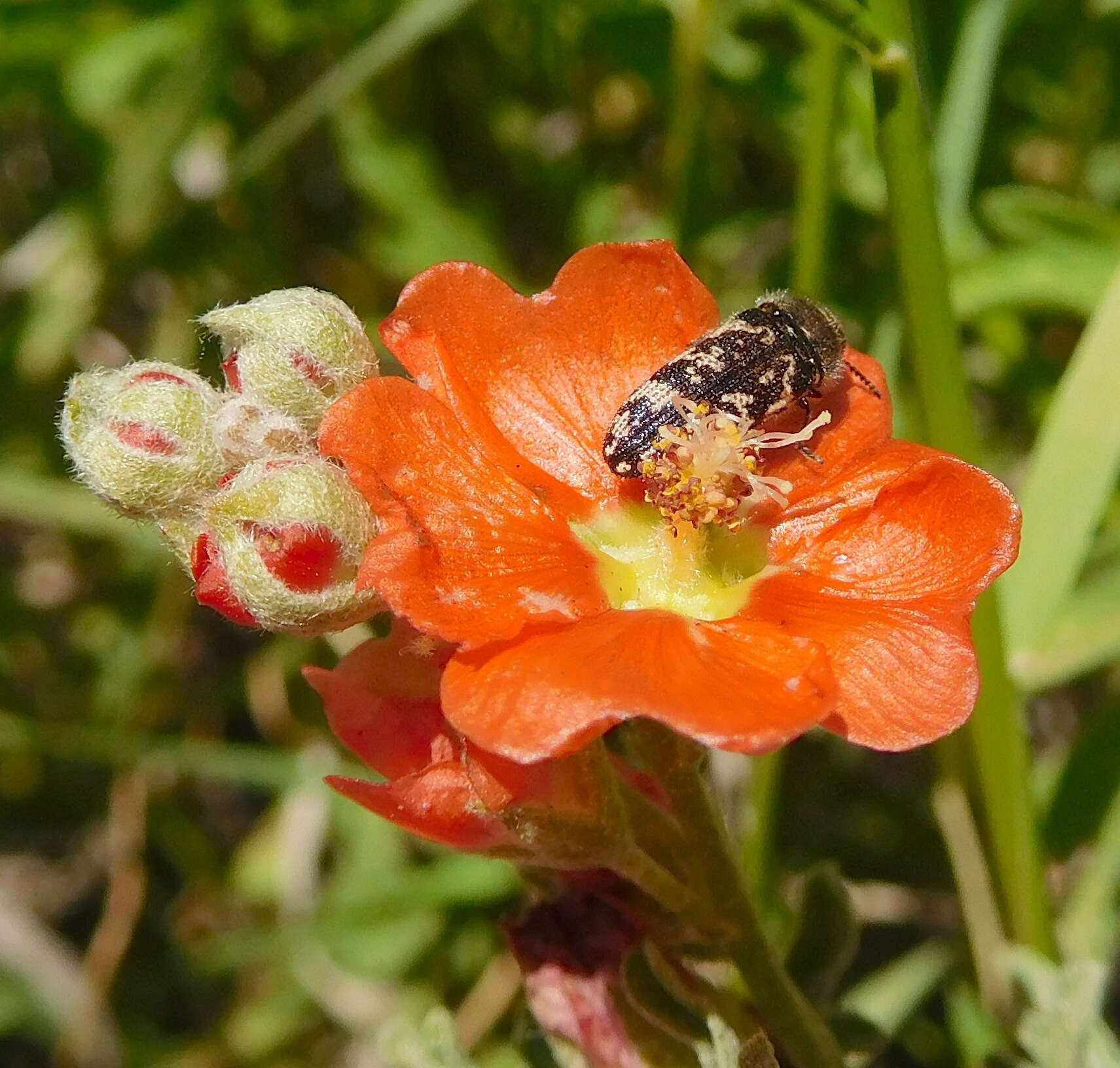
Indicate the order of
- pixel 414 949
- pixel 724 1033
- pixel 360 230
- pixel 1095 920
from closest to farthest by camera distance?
pixel 724 1033
pixel 1095 920
pixel 414 949
pixel 360 230

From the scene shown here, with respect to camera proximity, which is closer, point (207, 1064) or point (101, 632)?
point (207, 1064)

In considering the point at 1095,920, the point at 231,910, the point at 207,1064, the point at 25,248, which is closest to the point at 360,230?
the point at 25,248

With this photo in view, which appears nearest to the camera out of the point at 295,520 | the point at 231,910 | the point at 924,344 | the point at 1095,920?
the point at 295,520

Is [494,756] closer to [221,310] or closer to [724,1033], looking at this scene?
[724,1033]

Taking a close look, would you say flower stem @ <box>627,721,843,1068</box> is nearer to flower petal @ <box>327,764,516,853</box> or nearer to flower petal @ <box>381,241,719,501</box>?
flower petal @ <box>327,764,516,853</box>

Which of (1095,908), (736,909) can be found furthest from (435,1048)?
(1095,908)

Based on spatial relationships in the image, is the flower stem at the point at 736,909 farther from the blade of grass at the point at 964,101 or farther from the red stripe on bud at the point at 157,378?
the blade of grass at the point at 964,101

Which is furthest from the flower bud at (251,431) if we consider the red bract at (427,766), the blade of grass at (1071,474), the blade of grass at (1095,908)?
the blade of grass at (1095,908)
